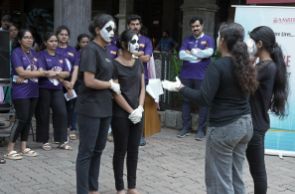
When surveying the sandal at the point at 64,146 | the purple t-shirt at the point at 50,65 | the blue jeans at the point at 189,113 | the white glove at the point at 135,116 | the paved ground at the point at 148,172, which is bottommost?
the paved ground at the point at 148,172

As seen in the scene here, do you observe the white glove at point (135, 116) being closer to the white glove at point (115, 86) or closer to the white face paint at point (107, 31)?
the white glove at point (115, 86)

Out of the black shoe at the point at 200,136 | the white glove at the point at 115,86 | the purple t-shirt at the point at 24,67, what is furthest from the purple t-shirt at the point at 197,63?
the white glove at the point at 115,86

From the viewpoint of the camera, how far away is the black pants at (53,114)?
6969 millimetres

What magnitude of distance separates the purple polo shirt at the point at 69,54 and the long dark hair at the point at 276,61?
3520 mm

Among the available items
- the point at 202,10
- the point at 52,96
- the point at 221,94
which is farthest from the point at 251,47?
the point at 202,10

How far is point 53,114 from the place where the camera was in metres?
7.10

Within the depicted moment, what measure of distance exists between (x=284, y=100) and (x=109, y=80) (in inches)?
62.8

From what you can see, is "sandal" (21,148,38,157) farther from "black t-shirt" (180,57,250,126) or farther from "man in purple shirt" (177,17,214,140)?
"black t-shirt" (180,57,250,126)

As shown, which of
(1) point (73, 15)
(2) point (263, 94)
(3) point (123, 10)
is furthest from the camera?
(3) point (123, 10)

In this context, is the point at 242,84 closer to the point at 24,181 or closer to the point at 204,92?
the point at 204,92

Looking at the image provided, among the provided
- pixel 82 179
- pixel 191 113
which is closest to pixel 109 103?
pixel 82 179

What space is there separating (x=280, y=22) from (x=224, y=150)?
136 inches

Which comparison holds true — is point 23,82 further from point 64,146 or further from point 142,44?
point 142,44

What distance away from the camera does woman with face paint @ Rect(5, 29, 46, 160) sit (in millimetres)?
6426
